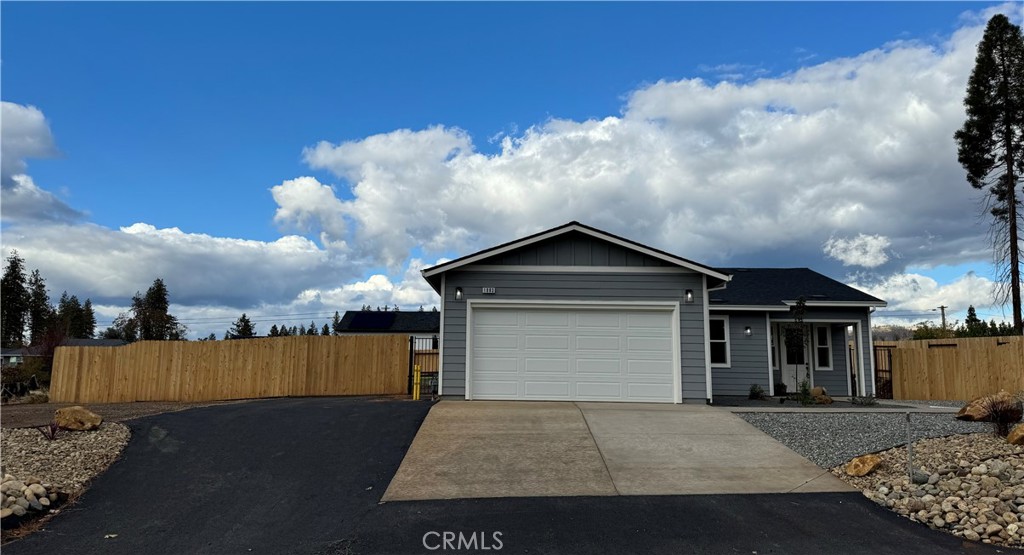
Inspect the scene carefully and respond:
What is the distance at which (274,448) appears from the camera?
8664 millimetres

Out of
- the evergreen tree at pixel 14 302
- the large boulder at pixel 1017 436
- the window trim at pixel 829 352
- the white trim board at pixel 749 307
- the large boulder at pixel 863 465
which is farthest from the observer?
the evergreen tree at pixel 14 302

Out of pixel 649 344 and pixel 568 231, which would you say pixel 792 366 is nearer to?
pixel 649 344

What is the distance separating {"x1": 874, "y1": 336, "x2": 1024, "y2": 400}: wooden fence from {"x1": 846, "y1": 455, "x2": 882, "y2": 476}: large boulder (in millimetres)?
11040

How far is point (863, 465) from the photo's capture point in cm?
734

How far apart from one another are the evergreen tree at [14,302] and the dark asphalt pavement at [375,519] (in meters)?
53.2

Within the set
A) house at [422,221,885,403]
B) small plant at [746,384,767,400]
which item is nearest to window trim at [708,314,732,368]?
small plant at [746,384,767,400]

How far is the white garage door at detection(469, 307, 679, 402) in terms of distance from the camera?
1255 cm

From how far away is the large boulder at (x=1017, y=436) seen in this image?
747 centimetres

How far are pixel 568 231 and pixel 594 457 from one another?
5794 millimetres

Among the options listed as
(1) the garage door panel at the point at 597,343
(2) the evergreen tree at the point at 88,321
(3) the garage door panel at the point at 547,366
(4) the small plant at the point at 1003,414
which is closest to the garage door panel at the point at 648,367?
(1) the garage door panel at the point at 597,343

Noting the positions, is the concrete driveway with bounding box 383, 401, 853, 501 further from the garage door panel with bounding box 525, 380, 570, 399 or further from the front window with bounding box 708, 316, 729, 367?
the front window with bounding box 708, 316, 729, 367

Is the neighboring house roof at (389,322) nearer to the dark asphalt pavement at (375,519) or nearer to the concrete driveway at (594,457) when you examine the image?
the concrete driveway at (594,457)

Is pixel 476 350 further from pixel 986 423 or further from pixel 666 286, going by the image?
pixel 986 423

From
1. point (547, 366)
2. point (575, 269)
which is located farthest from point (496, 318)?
point (575, 269)
